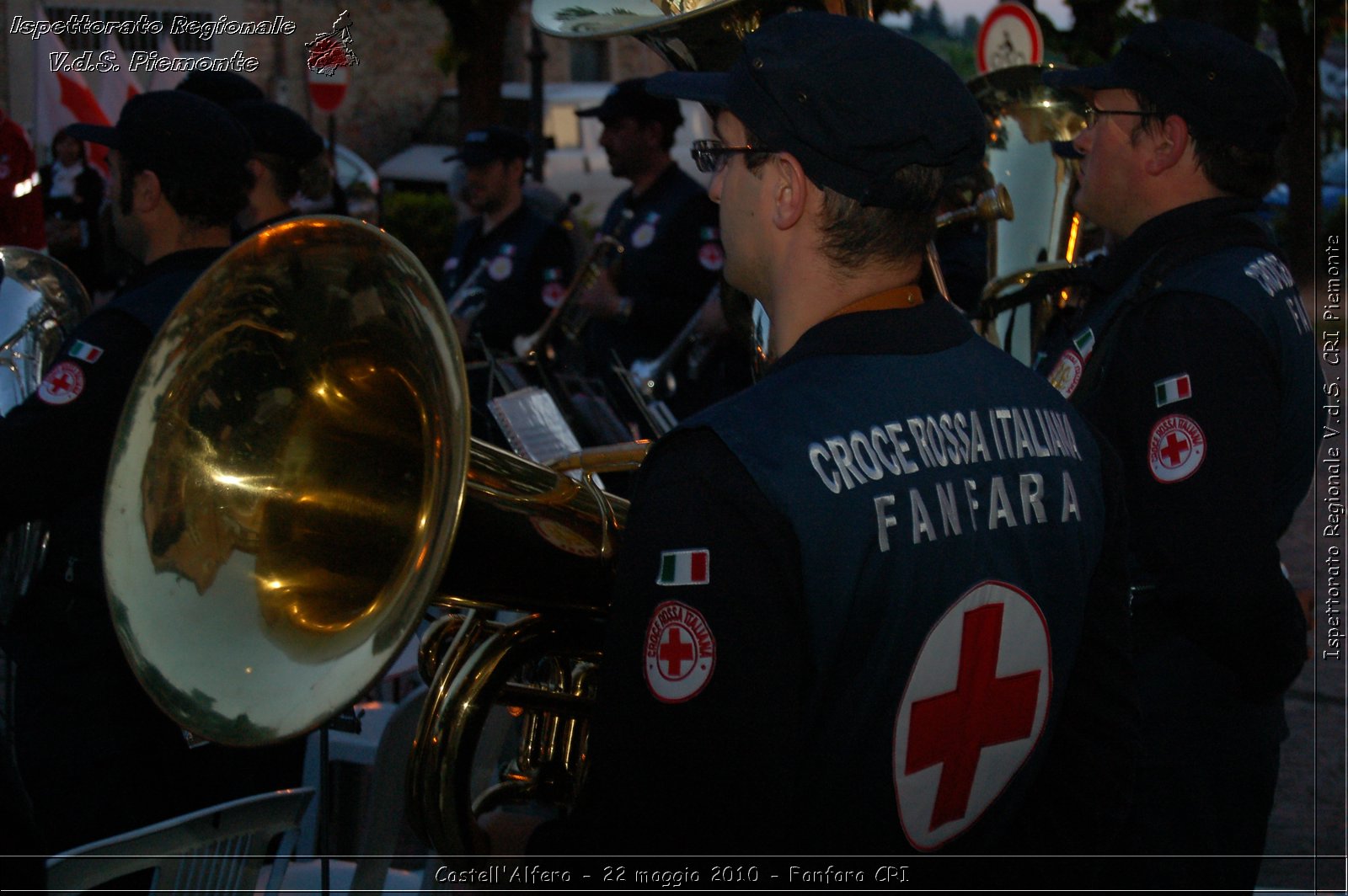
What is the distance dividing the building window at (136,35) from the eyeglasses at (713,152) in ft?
16.9

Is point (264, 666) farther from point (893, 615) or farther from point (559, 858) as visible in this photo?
point (893, 615)

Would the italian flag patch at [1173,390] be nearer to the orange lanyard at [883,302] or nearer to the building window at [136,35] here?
the orange lanyard at [883,302]

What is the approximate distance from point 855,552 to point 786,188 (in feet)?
1.35

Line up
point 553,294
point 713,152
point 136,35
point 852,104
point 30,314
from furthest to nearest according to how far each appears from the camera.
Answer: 1. point 136,35
2. point 553,294
3. point 30,314
4. point 713,152
5. point 852,104

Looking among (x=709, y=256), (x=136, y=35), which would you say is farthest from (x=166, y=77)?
(x=709, y=256)

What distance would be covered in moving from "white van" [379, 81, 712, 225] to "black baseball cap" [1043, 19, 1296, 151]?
12.0m

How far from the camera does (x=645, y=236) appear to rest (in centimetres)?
535

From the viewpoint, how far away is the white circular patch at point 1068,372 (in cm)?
230

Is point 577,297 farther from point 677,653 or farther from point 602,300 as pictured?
point 677,653

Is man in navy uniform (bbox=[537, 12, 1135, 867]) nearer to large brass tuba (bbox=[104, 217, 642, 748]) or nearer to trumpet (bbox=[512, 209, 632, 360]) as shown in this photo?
large brass tuba (bbox=[104, 217, 642, 748])

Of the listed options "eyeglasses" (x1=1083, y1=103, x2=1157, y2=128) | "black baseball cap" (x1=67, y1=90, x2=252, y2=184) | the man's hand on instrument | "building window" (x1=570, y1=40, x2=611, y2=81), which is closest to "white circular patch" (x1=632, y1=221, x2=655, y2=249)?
the man's hand on instrument

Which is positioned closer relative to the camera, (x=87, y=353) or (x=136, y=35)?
(x=87, y=353)

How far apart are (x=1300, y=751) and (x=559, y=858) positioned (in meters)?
A: 3.62

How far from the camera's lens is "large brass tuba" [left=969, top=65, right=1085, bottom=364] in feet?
13.8
